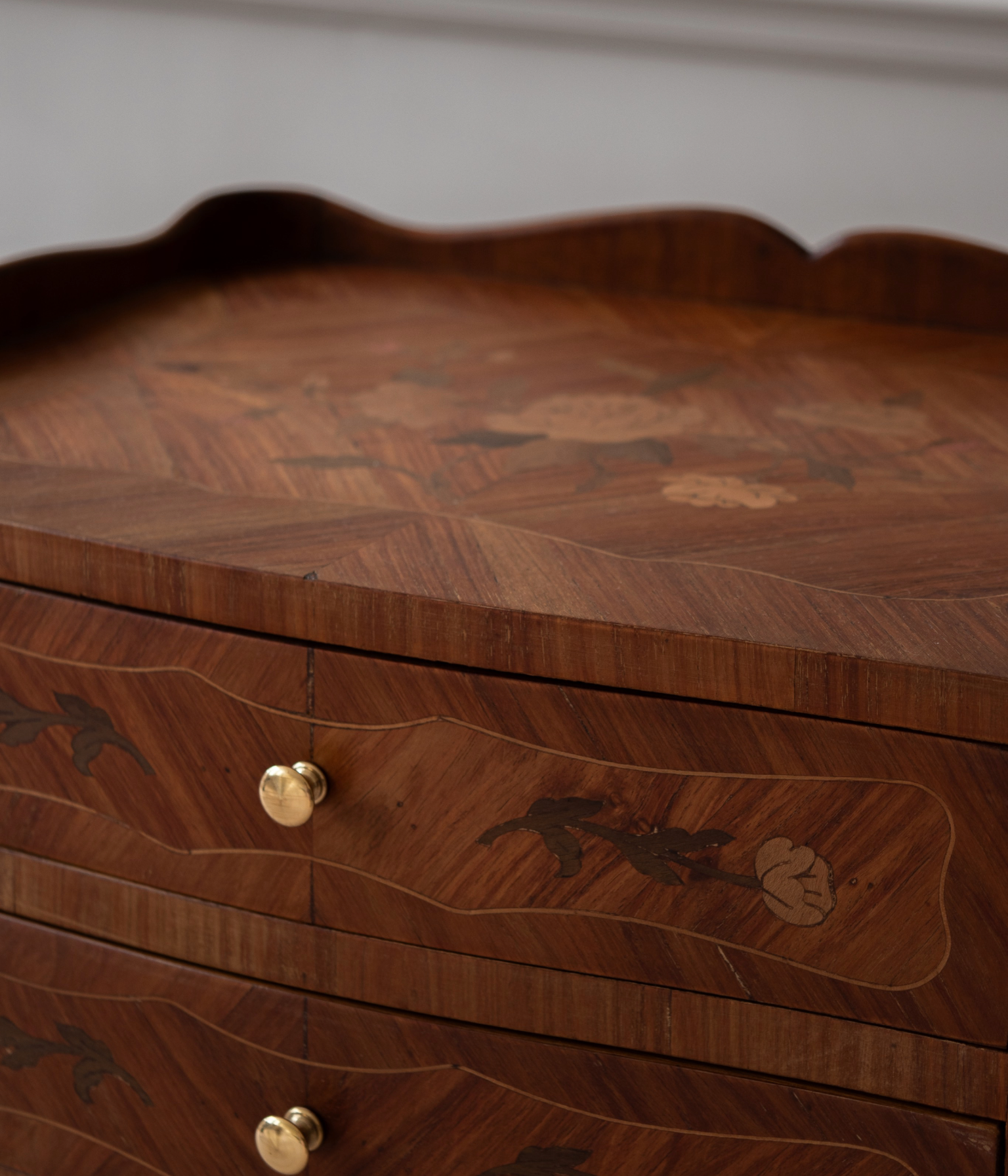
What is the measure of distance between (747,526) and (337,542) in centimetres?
19

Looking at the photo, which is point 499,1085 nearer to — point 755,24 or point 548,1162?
point 548,1162

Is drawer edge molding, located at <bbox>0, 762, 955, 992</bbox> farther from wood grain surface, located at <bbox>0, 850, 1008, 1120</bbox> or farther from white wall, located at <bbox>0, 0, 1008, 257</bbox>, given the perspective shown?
white wall, located at <bbox>0, 0, 1008, 257</bbox>

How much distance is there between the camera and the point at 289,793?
0.49 meters

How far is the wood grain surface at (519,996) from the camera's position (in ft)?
1.60

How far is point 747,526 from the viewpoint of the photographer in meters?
0.52

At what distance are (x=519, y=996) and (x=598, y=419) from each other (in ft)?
1.05

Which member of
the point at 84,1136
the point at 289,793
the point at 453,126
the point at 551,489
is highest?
the point at 453,126

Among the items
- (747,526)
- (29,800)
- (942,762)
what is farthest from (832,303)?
(29,800)

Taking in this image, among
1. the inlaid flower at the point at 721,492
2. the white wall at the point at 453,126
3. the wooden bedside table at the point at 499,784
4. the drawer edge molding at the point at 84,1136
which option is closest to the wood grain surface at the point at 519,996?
the wooden bedside table at the point at 499,784

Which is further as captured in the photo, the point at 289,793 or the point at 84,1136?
the point at 84,1136

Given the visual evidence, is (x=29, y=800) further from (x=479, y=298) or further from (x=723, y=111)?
(x=723, y=111)

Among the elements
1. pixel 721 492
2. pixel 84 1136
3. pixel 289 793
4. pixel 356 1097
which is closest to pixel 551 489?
pixel 721 492

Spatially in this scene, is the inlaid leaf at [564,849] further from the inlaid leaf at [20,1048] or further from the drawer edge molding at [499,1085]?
the inlaid leaf at [20,1048]

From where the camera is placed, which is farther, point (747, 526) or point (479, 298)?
point (479, 298)
